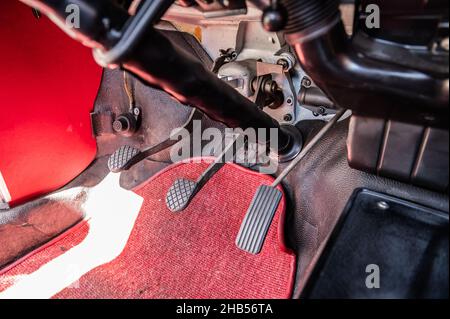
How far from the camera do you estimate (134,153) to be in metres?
1.43

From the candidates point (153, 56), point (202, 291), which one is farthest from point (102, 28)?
point (202, 291)

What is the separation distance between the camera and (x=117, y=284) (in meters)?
1.16

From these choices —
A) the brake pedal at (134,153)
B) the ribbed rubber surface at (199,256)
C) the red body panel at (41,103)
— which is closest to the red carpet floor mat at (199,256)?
the ribbed rubber surface at (199,256)

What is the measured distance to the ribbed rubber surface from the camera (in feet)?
3.55

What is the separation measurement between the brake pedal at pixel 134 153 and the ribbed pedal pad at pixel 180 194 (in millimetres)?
237

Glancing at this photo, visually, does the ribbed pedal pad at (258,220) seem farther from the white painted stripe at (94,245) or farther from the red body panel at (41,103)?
the red body panel at (41,103)

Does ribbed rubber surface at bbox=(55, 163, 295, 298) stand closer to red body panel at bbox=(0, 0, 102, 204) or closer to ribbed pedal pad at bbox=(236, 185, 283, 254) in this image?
ribbed pedal pad at bbox=(236, 185, 283, 254)

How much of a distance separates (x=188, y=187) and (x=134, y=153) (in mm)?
333

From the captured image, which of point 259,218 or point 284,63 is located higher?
point 284,63

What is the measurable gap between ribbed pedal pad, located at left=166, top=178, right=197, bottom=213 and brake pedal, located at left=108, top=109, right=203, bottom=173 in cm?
24

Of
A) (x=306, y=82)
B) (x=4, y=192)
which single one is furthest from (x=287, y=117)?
(x=4, y=192)

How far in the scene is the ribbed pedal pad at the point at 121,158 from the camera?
1.41m

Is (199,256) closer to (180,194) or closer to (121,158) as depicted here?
(180,194)

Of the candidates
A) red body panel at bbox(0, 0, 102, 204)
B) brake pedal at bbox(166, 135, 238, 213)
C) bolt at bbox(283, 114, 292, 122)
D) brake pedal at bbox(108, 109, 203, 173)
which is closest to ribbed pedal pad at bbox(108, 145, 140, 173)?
brake pedal at bbox(108, 109, 203, 173)
